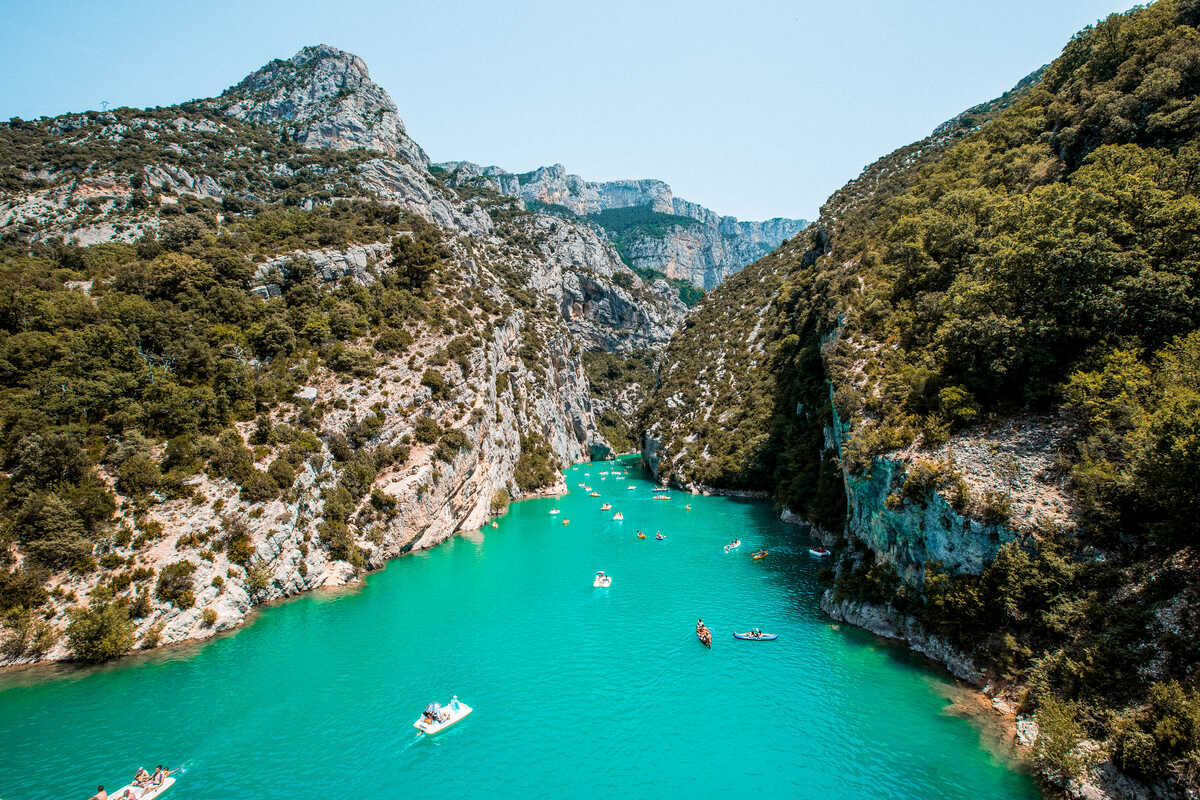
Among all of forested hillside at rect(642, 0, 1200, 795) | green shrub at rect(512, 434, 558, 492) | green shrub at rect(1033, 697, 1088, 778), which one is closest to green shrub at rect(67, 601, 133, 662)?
forested hillside at rect(642, 0, 1200, 795)

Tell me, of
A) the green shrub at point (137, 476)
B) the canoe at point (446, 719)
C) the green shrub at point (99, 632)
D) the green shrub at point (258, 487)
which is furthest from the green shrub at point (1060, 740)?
the green shrub at point (137, 476)

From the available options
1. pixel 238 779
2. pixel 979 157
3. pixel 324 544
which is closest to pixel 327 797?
pixel 238 779

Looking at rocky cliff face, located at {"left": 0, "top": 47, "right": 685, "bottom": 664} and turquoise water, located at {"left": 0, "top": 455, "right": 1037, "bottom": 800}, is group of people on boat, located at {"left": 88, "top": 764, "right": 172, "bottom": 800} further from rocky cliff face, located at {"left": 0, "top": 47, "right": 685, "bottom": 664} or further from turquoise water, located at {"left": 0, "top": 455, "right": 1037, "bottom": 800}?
rocky cliff face, located at {"left": 0, "top": 47, "right": 685, "bottom": 664}

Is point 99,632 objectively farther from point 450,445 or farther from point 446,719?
point 450,445

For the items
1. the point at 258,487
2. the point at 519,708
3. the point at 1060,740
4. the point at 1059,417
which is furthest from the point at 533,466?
the point at 1060,740

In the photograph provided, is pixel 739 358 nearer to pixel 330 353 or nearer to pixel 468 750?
pixel 330 353

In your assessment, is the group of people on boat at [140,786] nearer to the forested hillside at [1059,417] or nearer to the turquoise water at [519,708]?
the turquoise water at [519,708]

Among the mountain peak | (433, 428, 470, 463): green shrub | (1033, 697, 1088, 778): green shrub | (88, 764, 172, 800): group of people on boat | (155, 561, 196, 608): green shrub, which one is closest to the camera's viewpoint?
(1033, 697, 1088, 778): green shrub
